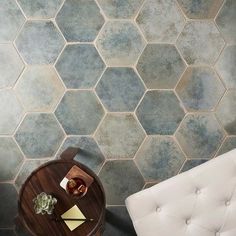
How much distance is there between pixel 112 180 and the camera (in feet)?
6.84

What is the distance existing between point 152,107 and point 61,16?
711 millimetres

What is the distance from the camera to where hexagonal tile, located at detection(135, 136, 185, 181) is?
6.89 ft

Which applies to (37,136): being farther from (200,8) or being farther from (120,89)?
(200,8)

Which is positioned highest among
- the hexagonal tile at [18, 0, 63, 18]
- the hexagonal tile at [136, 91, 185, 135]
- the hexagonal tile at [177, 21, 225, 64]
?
the hexagonal tile at [18, 0, 63, 18]

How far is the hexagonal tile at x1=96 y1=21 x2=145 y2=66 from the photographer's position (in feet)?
6.84

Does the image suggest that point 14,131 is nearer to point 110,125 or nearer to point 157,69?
point 110,125

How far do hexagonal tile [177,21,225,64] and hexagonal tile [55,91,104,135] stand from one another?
22.8 inches

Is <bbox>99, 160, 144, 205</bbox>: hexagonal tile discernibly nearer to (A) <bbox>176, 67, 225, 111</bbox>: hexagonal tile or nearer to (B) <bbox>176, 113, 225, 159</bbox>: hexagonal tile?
(B) <bbox>176, 113, 225, 159</bbox>: hexagonal tile

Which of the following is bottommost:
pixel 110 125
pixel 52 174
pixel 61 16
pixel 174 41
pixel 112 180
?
pixel 112 180

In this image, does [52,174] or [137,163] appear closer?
[52,174]

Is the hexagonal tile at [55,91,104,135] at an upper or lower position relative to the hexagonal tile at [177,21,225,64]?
lower

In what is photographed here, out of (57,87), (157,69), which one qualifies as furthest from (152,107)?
(57,87)

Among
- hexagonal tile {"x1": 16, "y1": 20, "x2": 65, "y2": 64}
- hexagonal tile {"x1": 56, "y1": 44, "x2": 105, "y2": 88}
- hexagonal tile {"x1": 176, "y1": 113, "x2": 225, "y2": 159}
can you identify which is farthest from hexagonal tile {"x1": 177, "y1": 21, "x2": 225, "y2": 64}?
hexagonal tile {"x1": 16, "y1": 20, "x2": 65, "y2": 64}

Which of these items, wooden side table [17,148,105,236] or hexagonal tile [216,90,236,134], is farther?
hexagonal tile [216,90,236,134]
